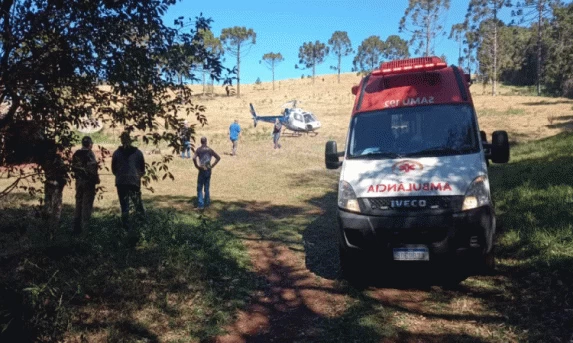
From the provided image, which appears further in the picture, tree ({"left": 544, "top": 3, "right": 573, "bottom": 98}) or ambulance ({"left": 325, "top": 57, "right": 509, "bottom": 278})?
tree ({"left": 544, "top": 3, "right": 573, "bottom": 98})

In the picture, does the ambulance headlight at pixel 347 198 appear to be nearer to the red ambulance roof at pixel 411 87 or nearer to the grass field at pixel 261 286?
the grass field at pixel 261 286

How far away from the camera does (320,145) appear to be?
87.8ft

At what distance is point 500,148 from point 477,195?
3.56 ft

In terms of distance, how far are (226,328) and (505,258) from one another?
4.14 meters

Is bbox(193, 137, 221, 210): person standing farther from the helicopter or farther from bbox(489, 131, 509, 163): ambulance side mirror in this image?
the helicopter

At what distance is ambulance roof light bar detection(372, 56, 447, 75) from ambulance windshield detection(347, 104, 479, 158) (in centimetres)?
69

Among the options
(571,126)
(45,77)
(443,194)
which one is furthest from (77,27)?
(571,126)

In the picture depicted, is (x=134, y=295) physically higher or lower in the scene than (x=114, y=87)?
lower

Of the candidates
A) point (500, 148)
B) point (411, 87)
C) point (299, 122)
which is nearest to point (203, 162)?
point (411, 87)

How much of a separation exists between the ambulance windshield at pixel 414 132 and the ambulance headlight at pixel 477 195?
0.61 metres

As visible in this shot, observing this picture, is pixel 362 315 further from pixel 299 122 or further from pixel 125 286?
pixel 299 122

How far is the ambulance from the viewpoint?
4.94m

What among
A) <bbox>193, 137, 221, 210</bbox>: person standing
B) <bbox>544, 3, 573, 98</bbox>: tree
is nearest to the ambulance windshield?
<bbox>193, 137, 221, 210</bbox>: person standing

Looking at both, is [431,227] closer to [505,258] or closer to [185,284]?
[505,258]
